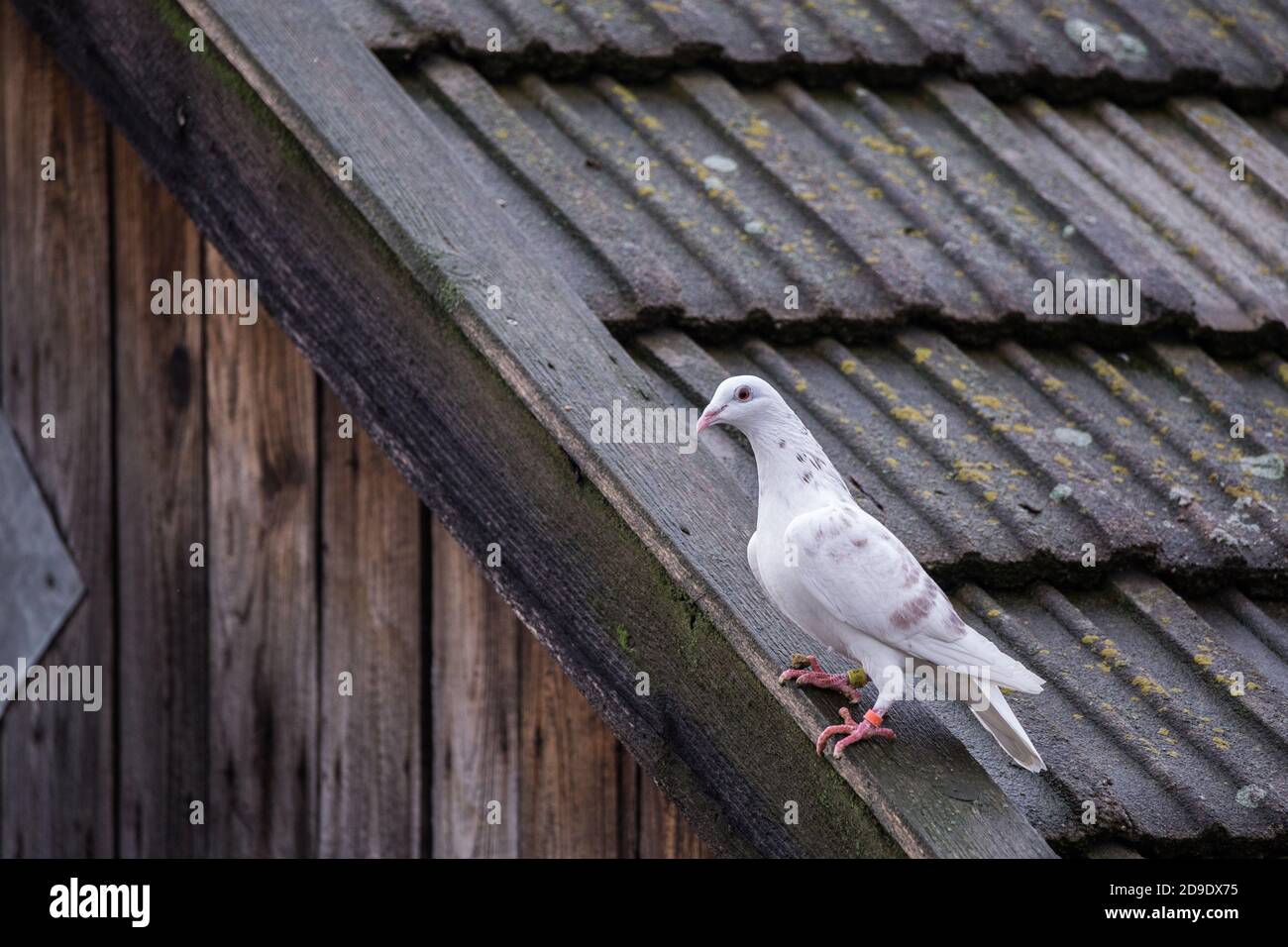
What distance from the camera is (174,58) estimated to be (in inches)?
111

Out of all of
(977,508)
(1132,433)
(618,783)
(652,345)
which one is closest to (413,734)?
(618,783)

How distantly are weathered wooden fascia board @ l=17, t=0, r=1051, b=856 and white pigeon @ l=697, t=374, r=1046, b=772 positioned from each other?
61 millimetres

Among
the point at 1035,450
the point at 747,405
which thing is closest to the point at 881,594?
the point at 747,405

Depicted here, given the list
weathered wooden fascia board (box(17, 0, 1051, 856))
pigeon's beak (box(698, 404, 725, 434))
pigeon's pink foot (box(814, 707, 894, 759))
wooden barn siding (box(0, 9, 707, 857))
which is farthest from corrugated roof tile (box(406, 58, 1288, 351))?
pigeon's pink foot (box(814, 707, 894, 759))

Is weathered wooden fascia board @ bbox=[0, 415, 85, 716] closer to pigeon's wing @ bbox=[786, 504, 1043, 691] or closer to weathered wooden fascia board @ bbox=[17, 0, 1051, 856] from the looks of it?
weathered wooden fascia board @ bbox=[17, 0, 1051, 856]

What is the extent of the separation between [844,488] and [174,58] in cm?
157

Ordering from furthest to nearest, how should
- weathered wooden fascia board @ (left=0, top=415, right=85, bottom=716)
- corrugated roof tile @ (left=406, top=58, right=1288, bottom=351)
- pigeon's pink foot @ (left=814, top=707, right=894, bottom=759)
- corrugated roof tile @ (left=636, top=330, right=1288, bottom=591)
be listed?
1. weathered wooden fascia board @ (left=0, top=415, right=85, bottom=716)
2. corrugated roof tile @ (left=406, top=58, right=1288, bottom=351)
3. corrugated roof tile @ (left=636, top=330, right=1288, bottom=591)
4. pigeon's pink foot @ (left=814, top=707, right=894, bottom=759)

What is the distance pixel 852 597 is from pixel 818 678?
0.12 metres

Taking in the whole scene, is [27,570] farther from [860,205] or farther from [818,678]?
[818,678]

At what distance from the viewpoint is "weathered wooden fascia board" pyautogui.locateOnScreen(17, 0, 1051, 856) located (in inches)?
78.7

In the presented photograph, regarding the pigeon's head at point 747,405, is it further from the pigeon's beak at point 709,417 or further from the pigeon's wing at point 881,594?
the pigeon's wing at point 881,594

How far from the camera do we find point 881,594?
200 centimetres

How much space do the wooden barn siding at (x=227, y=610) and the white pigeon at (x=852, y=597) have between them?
0.75 meters
